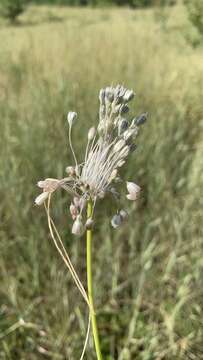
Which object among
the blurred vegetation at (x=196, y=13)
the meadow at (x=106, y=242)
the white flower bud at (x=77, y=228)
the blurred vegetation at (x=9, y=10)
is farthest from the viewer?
the blurred vegetation at (x=9, y=10)

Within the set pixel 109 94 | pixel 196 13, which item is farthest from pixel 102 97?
pixel 196 13

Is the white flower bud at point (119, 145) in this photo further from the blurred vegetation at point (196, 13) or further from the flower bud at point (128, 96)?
the blurred vegetation at point (196, 13)

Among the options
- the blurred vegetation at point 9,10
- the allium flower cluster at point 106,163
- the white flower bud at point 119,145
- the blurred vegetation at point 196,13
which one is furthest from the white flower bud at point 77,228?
the blurred vegetation at point 9,10

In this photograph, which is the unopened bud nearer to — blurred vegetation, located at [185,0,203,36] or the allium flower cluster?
the allium flower cluster

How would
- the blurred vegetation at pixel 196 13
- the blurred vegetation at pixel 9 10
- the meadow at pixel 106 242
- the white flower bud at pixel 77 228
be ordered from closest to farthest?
the white flower bud at pixel 77 228, the meadow at pixel 106 242, the blurred vegetation at pixel 196 13, the blurred vegetation at pixel 9 10

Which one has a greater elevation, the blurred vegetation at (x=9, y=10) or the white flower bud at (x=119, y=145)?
the blurred vegetation at (x=9, y=10)

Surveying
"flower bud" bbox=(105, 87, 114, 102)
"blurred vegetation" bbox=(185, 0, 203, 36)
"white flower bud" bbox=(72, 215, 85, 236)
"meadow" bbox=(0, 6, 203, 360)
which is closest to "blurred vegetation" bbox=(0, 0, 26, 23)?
"blurred vegetation" bbox=(185, 0, 203, 36)

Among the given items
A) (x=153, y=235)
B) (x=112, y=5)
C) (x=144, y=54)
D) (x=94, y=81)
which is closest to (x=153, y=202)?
(x=153, y=235)

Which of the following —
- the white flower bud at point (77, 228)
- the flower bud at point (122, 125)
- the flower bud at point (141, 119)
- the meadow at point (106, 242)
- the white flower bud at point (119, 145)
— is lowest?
the meadow at point (106, 242)

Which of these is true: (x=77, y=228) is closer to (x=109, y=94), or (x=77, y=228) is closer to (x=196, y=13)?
(x=109, y=94)
